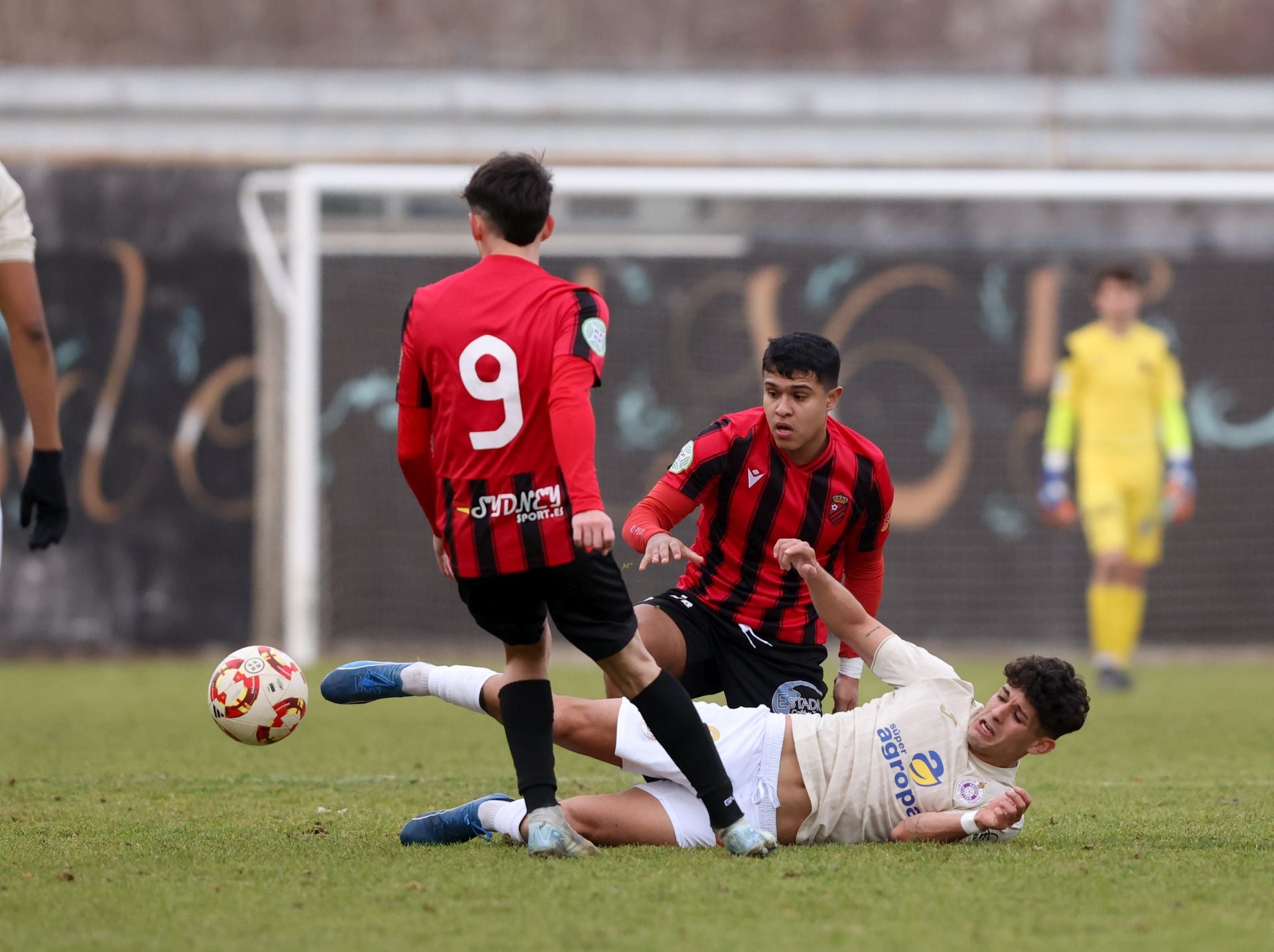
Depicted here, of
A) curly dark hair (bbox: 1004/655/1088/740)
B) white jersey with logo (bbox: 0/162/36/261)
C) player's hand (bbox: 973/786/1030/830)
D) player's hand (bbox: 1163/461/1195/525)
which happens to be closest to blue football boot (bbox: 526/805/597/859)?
player's hand (bbox: 973/786/1030/830)

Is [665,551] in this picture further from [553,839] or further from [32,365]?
[32,365]

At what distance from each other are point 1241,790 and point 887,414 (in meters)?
7.16

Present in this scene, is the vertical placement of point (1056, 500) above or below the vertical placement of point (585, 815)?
above

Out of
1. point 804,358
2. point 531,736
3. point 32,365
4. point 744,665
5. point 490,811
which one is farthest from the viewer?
point 744,665

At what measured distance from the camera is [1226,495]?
41.5 ft

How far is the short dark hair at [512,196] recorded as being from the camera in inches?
163

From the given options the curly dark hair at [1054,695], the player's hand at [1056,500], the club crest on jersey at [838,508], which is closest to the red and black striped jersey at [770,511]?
the club crest on jersey at [838,508]

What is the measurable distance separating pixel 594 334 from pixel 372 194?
26.8 ft

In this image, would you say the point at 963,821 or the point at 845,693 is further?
the point at 845,693

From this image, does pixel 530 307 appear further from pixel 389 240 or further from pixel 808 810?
pixel 389 240

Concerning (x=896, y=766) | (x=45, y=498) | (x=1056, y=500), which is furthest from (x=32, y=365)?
(x=1056, y=500)

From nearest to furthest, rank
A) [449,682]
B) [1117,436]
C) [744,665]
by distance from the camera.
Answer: [449,682]
[744,665]
[1117,436]

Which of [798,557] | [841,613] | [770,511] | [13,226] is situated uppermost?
[13,226]

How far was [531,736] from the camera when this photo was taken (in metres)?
4.32
